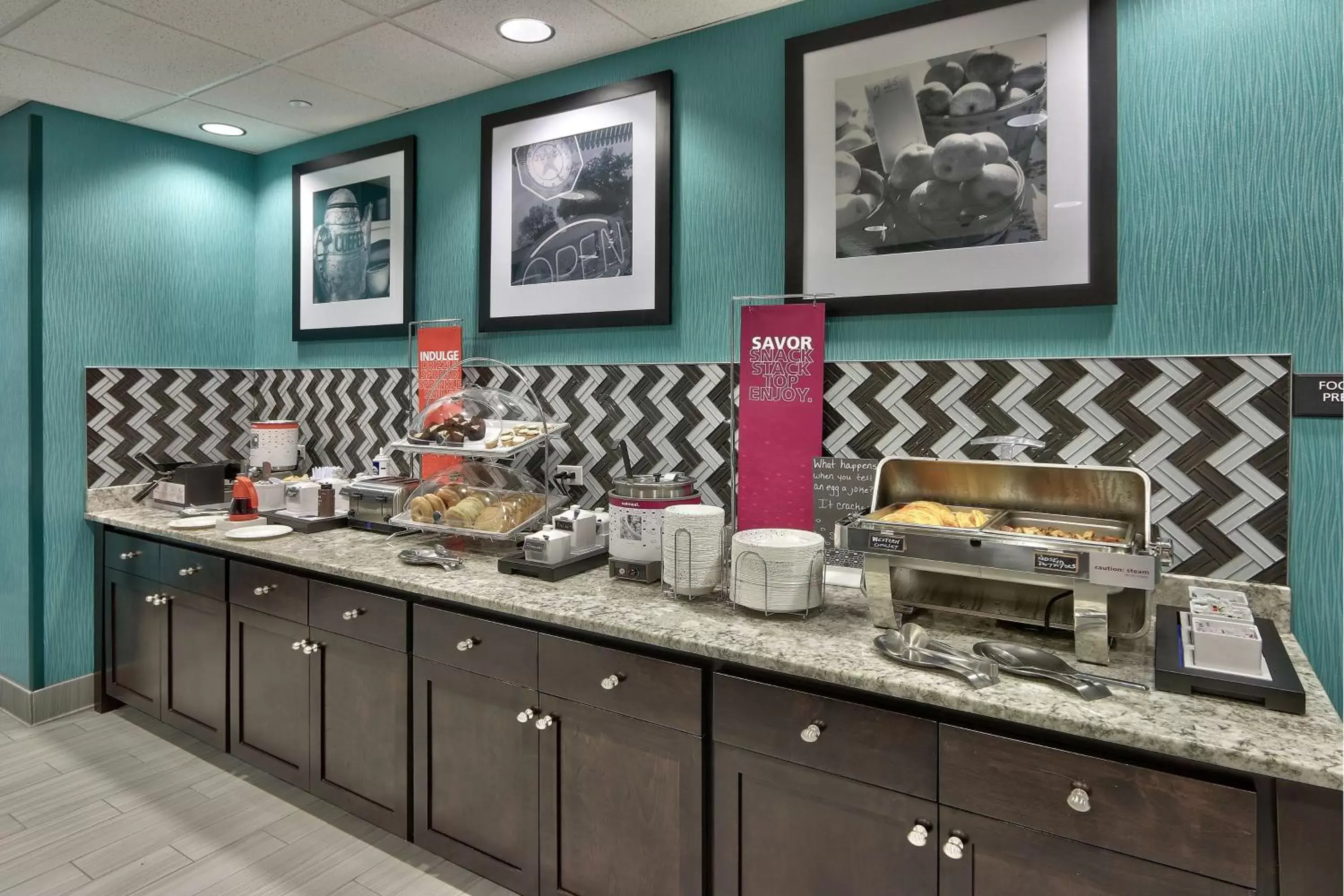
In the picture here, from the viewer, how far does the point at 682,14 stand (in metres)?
2.49

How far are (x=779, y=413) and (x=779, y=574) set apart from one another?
0.76m

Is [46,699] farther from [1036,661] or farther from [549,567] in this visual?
[1036,661]

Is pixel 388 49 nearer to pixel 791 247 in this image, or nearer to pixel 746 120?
pixel 746 120

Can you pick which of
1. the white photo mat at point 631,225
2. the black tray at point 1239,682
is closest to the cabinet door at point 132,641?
the white photo mat at point 631,225

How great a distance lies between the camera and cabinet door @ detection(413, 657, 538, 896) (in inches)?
79.3

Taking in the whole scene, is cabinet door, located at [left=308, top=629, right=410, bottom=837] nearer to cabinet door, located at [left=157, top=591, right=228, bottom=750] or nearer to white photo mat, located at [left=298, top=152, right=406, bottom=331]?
cabinet door, located at [left=157, top=591, right=228, bottom=750]

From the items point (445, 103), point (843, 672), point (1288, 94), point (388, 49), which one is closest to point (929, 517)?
point (843, 672)

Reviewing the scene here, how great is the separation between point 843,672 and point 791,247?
1432mm

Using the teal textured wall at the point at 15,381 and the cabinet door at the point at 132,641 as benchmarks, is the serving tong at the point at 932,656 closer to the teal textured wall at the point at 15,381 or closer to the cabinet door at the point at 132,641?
the cabinet door at the point at 132,641

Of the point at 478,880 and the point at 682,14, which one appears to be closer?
the point at 478,880

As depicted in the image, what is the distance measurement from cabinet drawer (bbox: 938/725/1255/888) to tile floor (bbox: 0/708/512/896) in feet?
4.88

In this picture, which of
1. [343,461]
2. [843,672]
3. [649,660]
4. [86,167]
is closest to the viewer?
[843,672]

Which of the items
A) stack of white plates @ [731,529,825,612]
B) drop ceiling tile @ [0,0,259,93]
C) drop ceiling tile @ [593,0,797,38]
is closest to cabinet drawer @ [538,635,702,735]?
stack of white plates @ [731,529,825,612]

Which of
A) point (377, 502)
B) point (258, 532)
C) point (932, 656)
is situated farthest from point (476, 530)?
point (932, 656)
